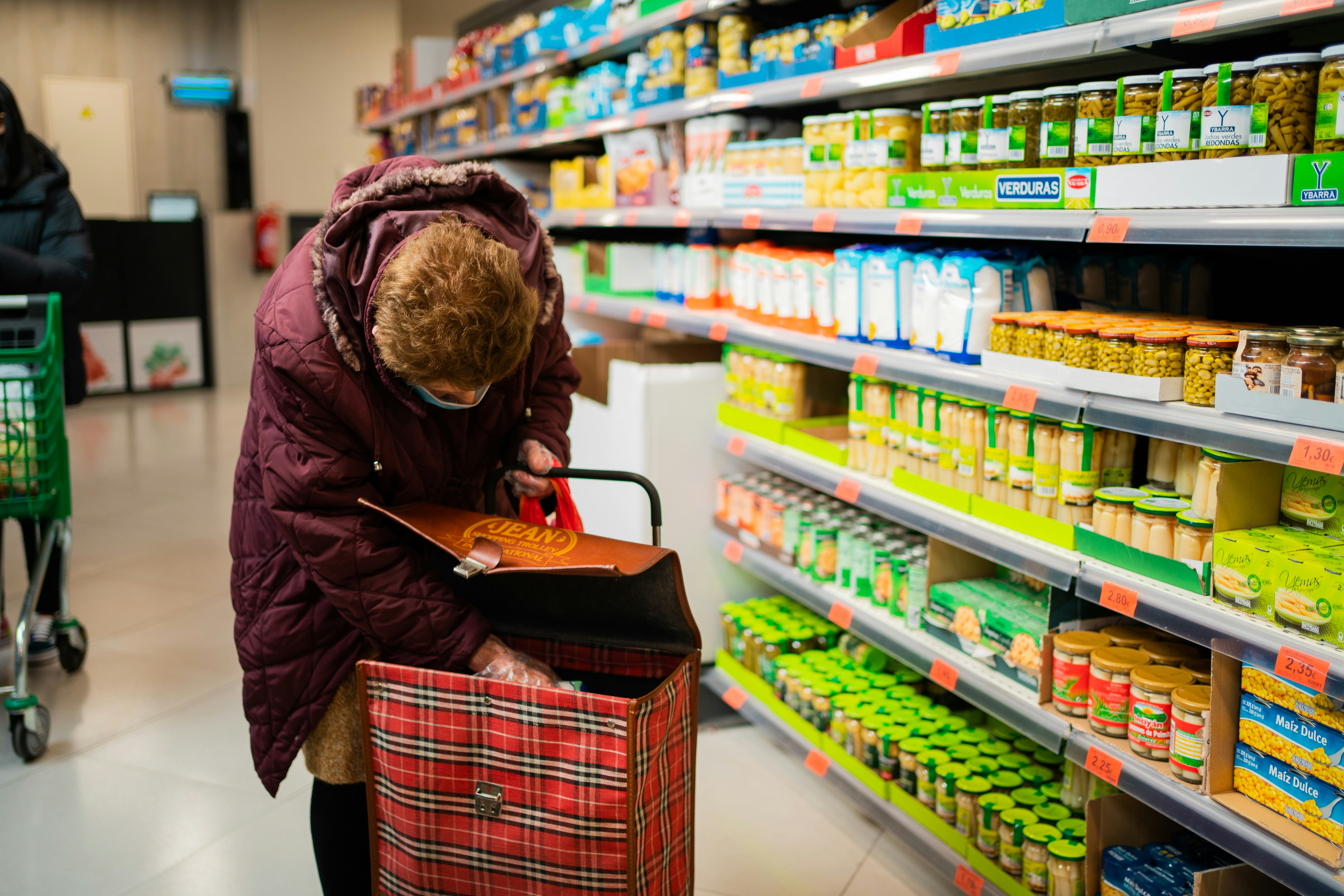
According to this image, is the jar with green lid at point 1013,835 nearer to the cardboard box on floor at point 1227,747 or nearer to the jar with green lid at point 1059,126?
the cardboard box on floor at point 1227,747

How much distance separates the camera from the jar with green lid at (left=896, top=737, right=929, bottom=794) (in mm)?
2570

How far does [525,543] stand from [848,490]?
135cm

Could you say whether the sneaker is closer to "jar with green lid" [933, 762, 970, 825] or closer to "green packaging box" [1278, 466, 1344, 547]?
"jar with green lid" [933, 762, 970, 825]

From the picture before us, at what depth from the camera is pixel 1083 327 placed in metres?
1.99

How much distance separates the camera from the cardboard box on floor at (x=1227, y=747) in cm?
177

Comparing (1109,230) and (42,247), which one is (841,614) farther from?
(42,247)

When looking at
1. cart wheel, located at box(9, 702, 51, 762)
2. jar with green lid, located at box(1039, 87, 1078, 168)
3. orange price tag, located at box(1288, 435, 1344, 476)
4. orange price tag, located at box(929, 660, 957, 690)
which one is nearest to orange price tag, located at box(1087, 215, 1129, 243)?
jar with green lid, located at box(1039, 87, 1078, 168)

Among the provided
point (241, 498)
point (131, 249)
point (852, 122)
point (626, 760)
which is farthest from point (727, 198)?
point (131, 249)

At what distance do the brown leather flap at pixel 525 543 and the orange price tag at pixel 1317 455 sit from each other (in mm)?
946

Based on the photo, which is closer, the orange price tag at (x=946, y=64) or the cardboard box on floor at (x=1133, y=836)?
the cardboard box on floor at (x=1133, y=836)

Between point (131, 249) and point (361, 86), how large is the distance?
2.57m

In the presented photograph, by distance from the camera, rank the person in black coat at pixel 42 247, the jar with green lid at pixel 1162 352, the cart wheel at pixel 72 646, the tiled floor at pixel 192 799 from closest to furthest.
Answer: the jar with green lid at pixel 1162 352 → the tiled floor at pixel 192 799 → the person in black coat at pixel 42 247 → the cart wheel at pixel 72 646

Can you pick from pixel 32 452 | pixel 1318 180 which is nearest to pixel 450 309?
pixel 1318 180

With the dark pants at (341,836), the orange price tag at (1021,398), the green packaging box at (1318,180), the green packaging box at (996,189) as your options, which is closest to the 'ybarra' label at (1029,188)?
the green packaging box at (996,189)
